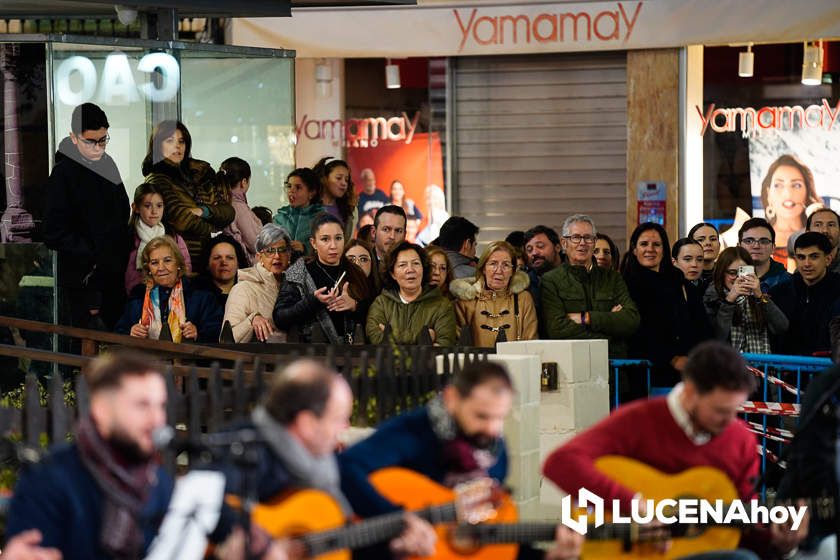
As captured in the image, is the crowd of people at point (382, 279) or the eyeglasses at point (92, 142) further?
the eyeglasses at point (92, 142)

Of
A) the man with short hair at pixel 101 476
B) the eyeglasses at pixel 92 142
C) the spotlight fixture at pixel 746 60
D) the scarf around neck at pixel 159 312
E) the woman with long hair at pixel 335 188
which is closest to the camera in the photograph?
the man with short hair at pixel 101 476

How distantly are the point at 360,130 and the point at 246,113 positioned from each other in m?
4.12

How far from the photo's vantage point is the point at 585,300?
11977 mm

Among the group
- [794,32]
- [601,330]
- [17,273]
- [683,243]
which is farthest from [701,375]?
[794,32]

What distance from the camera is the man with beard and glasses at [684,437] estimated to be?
7.01m

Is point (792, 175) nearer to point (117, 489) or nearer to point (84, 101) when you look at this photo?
point (84, 101)

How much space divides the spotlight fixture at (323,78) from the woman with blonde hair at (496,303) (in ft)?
24.1

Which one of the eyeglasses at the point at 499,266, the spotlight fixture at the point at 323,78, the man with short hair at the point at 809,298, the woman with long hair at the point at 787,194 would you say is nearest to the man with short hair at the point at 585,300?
the eyeglasses at the point at 499,266

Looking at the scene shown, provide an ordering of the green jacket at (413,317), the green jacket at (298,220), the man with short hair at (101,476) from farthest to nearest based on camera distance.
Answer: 1. the green jacket at (298,220)
2. the green jacket at (413,317)
3. the man with short hair at (101,476)

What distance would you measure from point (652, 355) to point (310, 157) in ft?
24.9

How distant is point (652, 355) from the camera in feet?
39.8

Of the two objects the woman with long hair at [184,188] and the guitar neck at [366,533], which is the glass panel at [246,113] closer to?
the woman with long hair at [184,188]

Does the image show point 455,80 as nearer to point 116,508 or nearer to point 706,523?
point 706,523

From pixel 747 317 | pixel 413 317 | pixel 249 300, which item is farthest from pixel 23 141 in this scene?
pixel 747 317
